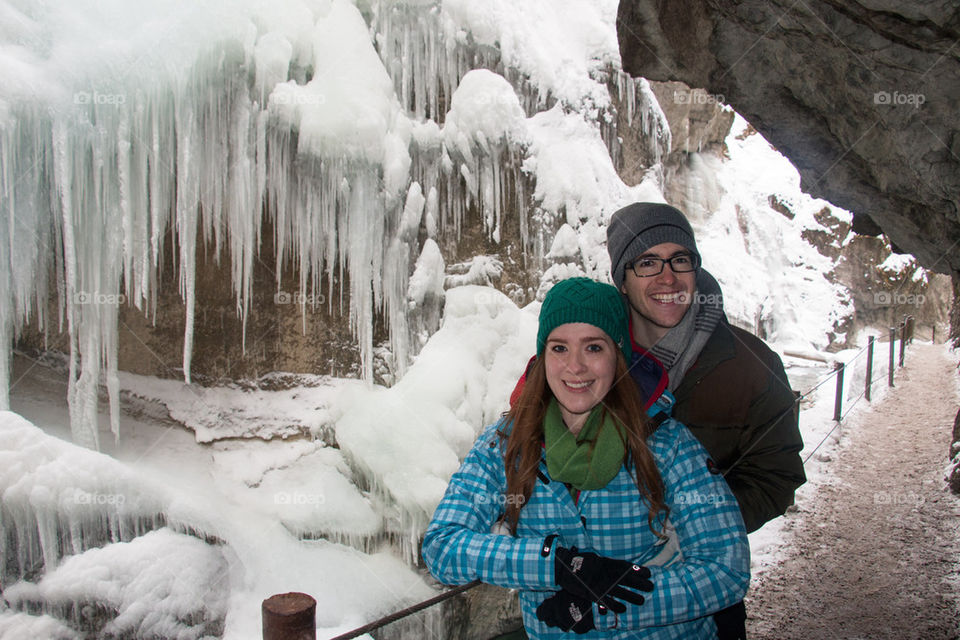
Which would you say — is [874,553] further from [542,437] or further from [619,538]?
[542,437]

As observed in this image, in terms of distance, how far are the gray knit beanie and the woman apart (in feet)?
1.45

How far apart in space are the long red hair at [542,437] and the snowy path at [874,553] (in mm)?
2994

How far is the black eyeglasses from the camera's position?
6.53 feet

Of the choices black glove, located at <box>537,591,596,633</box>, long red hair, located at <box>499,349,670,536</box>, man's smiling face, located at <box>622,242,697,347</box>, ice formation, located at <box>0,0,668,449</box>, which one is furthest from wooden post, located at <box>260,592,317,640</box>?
ice formation, located at <box>0,0,668,449</box>

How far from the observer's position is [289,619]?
198 cm

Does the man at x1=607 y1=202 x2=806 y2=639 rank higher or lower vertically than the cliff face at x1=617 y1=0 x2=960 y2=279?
lower

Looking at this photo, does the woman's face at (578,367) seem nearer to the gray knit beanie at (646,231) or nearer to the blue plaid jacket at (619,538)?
the blue plaid jacket at (619,538)

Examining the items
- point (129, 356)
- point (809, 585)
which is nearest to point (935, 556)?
point (809, 585)

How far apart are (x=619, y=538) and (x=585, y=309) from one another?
21.7 inches

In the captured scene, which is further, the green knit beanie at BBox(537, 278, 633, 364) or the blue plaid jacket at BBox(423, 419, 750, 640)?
the green knit beanie at BBox(537, 278, 633, 364)

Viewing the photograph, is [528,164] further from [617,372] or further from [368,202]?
[617,372]

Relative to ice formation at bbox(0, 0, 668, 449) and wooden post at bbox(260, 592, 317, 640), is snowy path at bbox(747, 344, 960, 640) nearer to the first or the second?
wooden post at bbox(260, 592, 317, 640)

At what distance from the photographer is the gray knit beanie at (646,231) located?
6.57ft

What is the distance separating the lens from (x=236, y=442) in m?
6.74
